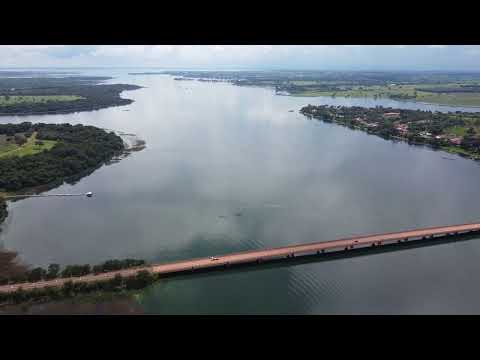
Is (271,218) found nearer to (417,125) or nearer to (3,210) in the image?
(3,210)

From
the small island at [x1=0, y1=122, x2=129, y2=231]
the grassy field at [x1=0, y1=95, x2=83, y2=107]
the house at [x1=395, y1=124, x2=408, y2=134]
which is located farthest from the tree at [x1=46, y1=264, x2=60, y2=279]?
the grassy field at [x1=0, y1=95, x2=83, y2=107]

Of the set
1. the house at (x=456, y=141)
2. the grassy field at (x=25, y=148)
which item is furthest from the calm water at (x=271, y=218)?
the grassy field at (x=25, y=148)

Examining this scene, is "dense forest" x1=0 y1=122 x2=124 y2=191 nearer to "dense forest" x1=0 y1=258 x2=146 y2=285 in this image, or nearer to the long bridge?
"dense forest" x1=0 y1=258 x2=146 y2=285

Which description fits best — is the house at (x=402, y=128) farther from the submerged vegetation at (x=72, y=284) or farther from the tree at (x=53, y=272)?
the tree at (x=53, y=272)

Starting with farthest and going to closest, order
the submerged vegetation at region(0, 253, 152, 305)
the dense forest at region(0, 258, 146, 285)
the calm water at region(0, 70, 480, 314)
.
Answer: the calm water at region(0, 70, 480, 314), the dense forest at region(0, 258, 146, 285), the submerged vegetation at region(0, 253, 152, 305)

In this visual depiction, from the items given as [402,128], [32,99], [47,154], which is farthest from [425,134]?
[32,99]

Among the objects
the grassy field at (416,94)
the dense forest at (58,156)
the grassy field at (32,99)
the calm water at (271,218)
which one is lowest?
the calm water at (271,218)

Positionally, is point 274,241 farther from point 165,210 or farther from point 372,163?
point 372,163

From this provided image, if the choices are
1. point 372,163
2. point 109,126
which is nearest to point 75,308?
point 372,163
